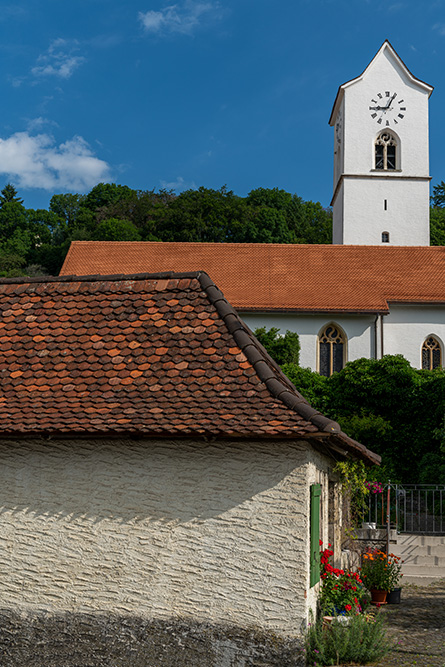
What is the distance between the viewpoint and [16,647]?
29.3 feet

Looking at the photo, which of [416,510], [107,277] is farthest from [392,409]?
[107,277]

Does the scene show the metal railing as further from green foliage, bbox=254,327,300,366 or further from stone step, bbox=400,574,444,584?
green foliage, bbox=254,327,300,366

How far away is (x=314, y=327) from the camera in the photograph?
104 ft

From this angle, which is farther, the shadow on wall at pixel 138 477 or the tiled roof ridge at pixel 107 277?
the tiled roof ridge at pixel 107 277

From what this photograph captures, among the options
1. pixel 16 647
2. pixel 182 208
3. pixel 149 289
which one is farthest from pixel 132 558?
pixel 182 208

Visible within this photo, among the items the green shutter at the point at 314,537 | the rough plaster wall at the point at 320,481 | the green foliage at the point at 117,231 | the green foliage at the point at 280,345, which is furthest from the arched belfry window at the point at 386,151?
the green shutter at the point at 314,537

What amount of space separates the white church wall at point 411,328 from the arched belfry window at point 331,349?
195cm

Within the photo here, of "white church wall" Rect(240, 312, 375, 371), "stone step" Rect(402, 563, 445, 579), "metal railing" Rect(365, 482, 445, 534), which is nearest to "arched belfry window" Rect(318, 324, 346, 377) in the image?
"white church wall" Rect(240, 312, 375, 371)

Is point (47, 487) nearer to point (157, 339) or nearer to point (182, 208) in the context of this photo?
point (157, 339)

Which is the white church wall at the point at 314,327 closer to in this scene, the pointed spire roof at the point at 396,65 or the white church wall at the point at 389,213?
the white church wall at the point at 389,213

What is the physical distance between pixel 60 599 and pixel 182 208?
5397 centimetres

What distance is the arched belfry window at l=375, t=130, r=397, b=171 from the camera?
1655 inches

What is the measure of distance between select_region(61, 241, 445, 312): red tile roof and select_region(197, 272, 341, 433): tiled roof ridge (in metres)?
20.6

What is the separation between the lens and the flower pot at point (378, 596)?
1385cm
